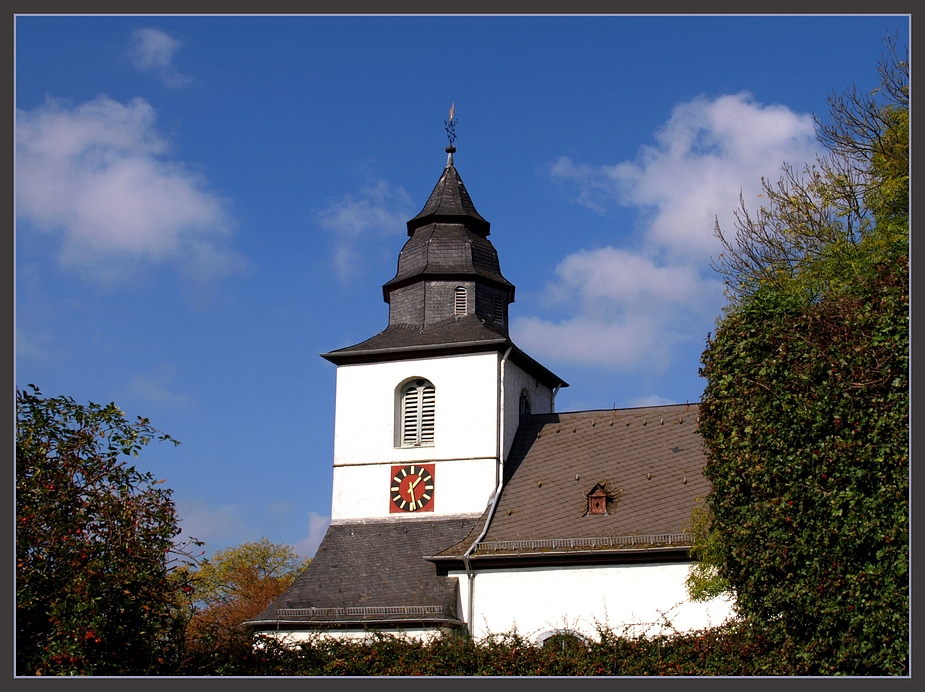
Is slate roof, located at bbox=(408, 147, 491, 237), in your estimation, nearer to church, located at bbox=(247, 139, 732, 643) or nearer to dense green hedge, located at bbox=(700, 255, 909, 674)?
church, located at bbox=(247, 139, 732, 643)

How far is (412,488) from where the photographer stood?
25.5m

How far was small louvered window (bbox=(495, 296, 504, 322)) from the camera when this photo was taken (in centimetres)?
2850

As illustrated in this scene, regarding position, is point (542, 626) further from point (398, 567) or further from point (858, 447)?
point (858, 447)

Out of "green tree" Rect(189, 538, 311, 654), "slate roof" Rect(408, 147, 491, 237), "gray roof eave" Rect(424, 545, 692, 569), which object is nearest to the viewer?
"gray roof eave" Rect(424, 545, 692, 569)

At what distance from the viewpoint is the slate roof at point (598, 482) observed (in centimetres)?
2214

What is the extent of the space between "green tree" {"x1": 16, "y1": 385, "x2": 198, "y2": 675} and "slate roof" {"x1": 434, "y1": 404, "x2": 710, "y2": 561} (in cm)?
1222

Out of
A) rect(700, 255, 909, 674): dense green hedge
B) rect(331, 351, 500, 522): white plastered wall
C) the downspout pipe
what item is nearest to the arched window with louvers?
rect(331, 351, 500, 522): white plastered wall

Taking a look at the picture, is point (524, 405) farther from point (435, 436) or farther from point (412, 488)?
point (412, 488)

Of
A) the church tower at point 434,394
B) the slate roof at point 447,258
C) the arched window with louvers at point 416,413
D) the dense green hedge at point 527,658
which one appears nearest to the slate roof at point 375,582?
the church tower at point 434,394

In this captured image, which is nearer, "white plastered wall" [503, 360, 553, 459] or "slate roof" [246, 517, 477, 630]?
"slate roof" [246, 517, 477, 630]

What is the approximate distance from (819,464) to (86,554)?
9.17 m

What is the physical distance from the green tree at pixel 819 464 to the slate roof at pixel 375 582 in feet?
25.1

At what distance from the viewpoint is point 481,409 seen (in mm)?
25750

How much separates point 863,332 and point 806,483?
213cm
